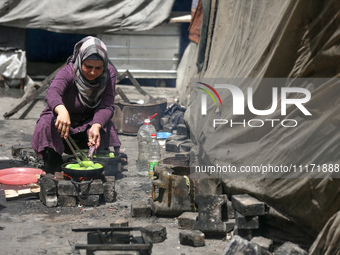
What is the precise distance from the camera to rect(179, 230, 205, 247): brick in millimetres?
3656

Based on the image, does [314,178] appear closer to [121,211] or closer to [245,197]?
[245,197]

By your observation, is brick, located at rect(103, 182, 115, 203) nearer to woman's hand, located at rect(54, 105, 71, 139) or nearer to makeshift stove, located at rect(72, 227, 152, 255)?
woman's hand, located at rect(54, 105, 71, 139)

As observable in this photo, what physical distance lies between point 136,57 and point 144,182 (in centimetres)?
568

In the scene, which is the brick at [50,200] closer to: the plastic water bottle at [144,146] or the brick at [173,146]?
the plastic water bottle at [144,146]

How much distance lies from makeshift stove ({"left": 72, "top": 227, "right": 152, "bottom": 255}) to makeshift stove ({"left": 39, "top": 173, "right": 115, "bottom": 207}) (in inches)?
45.3

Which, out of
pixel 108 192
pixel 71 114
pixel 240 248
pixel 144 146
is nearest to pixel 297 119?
pixel 240 248

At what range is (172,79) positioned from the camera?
427 inches

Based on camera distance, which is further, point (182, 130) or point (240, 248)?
point (182, 130)

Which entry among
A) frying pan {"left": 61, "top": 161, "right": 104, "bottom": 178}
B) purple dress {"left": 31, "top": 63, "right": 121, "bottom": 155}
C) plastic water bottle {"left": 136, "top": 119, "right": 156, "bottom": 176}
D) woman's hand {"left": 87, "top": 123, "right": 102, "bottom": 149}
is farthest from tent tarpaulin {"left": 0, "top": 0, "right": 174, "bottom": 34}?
frying pan {"left": 61, "top": 161, "right": 104, "bottom": 178}

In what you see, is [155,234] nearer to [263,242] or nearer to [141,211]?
[141,211]

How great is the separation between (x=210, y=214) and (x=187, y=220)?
0.71ft

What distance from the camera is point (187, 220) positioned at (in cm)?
397

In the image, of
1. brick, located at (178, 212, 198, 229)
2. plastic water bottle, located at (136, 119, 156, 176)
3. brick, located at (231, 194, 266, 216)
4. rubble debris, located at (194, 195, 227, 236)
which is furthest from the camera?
plastic water bottle, located at (136, 119, 156, 176)

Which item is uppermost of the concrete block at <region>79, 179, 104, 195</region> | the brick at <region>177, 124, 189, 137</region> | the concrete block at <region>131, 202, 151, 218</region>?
the brick at <region>177, 124, 189, 137</region>
